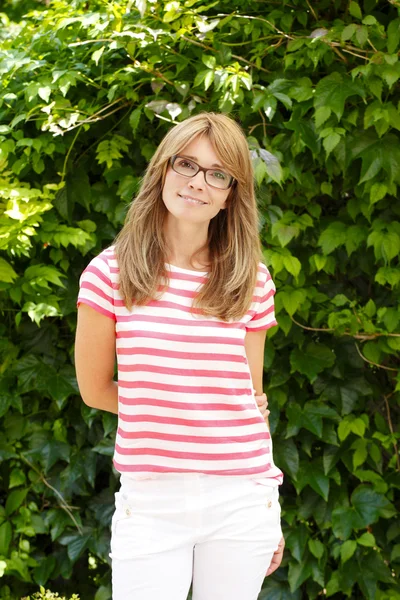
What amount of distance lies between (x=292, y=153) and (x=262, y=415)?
1033 mm

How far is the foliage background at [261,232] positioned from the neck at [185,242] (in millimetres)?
652

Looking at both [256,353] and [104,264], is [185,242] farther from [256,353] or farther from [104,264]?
[256,353]

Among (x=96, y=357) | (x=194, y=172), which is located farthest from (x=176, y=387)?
(x=194, y=172)

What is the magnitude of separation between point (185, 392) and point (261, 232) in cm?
107

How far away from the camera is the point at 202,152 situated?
71.1 inches

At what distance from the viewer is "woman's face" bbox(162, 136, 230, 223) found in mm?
1807

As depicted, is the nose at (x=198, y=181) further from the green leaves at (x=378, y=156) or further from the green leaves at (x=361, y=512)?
the green leaves at (x=361, y=512)

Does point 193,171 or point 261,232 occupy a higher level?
point 193,171

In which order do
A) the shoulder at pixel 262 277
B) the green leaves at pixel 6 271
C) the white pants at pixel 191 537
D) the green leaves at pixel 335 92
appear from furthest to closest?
the green leaves at pixel 6 271, the green leaves at pixel 335 92, the shoulder at pixel 262 277, the white pants at pixel 191 537

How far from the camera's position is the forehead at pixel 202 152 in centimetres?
181

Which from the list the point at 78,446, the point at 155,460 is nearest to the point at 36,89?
the point at 78,446

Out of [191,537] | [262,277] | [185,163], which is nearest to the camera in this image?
[191,537]

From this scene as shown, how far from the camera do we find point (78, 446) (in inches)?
115

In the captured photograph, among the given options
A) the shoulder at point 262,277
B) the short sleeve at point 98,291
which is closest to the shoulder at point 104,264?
the short sleeve at point 98,291
